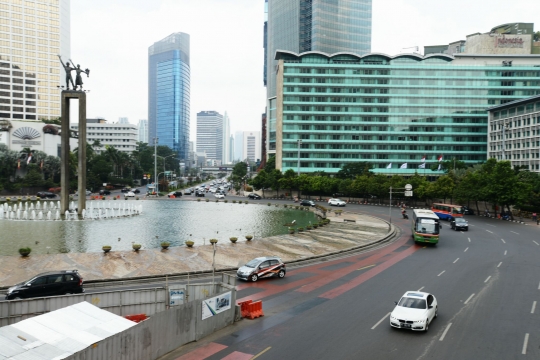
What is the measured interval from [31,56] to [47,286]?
188234mm

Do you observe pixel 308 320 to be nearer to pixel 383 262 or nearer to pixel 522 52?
pixel 383 262

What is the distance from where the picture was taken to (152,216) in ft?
212

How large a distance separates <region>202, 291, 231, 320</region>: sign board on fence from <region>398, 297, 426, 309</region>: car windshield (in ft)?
27.6

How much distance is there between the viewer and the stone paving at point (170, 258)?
2895 cm

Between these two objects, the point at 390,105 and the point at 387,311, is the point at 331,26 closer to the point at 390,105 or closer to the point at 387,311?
the point at 390,105

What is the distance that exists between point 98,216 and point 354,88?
4189 inches

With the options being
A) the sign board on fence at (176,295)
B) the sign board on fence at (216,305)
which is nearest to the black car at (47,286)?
the sign board on fence at (176,295)

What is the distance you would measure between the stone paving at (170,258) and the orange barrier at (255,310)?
1086 cm

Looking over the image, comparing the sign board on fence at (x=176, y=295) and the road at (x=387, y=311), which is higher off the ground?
the sign board on fence at (x=176, y=295)

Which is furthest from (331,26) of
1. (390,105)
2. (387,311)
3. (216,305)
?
(216,305)

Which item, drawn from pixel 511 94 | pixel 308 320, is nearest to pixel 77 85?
pixel 308 320

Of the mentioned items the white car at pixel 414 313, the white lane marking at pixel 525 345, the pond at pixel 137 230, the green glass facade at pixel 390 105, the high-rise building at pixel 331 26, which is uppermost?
the high-rise building at pixel 331 26

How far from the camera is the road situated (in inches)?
659

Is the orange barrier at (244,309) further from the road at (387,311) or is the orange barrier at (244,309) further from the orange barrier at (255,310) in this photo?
the road at (387,311)
